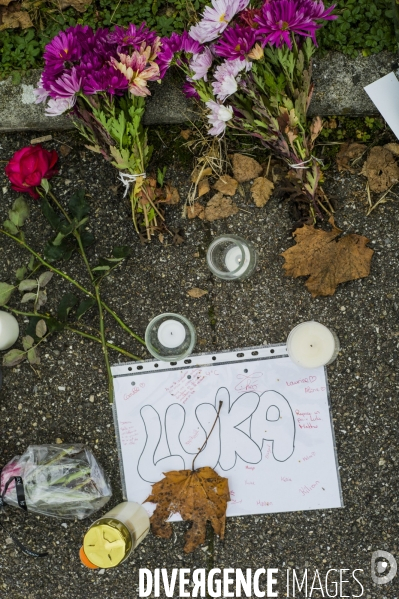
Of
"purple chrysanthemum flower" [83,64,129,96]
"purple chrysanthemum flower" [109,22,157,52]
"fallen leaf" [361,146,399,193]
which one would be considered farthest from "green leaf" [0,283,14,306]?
"fallen leaf" [361,146,399,193]

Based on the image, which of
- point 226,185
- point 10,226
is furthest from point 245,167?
point 10,226

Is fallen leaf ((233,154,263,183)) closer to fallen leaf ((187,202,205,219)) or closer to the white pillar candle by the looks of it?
fallen leaf ((187,202,205,219))

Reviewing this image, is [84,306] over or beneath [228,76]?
beneath

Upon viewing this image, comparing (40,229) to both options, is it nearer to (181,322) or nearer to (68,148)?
(68,148)

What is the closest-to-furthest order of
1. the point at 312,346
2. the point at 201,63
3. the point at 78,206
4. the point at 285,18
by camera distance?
the point at 285,18
the point at 201,63
the point at 312,346
the point at 78,206

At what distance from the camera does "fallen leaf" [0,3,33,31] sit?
69.3 inches

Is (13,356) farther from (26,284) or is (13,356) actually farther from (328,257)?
(328,257)

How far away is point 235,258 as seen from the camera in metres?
1.73

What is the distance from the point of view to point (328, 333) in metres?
1.65

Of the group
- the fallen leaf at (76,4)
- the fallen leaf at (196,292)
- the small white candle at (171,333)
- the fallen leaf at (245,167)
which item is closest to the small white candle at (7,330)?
the small white candle at (171,333)

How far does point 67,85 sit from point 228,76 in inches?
16.5

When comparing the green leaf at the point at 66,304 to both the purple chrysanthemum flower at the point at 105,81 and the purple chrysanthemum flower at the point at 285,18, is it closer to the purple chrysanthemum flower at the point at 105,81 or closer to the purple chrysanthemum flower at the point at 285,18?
the purple chrysanthemum flower at the point at 105,81

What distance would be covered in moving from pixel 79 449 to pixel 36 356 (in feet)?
1.07

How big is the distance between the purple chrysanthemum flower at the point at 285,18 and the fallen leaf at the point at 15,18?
0.80m
